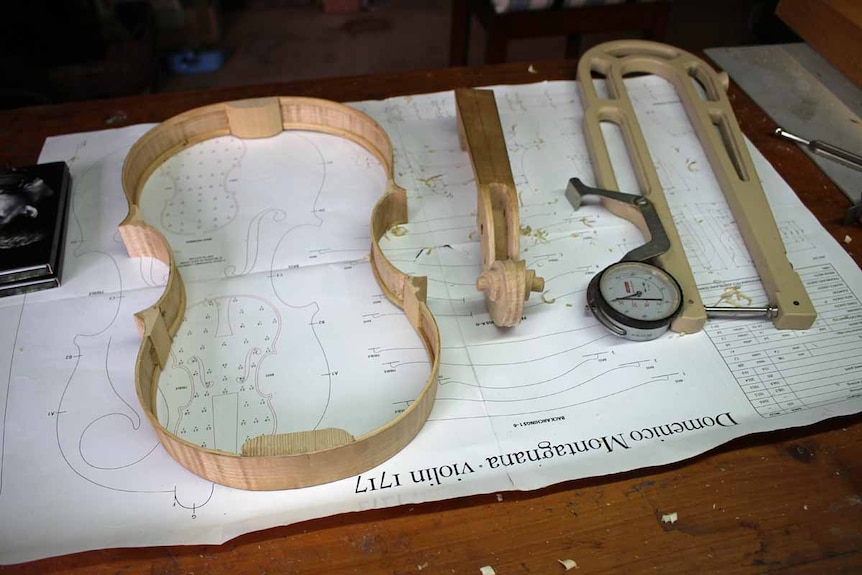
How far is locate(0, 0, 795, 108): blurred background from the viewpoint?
1.61m

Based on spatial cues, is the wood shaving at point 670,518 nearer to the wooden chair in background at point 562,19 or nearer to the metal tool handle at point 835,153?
the metal tool handle at point 835,153

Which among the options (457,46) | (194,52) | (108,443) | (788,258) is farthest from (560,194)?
(194,52)

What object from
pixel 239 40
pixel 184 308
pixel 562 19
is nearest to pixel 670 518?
pixel 184 308

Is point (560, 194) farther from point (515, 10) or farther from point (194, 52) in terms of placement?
point (194, 52)

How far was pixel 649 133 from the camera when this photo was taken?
111 centimetres

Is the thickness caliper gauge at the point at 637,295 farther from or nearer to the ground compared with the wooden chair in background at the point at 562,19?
farther from the ground

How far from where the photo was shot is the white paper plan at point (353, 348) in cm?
72

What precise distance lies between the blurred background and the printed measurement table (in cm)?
118

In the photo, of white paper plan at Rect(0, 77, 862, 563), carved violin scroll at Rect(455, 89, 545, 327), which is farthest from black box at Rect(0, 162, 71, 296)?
carved violin scroll at Rect(455, 89, 545, 327)

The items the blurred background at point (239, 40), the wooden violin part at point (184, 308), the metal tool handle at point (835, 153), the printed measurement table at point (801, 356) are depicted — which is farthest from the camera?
the blurred background at point (239, 40)

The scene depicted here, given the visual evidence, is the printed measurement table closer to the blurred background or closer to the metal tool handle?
the metal tool handle

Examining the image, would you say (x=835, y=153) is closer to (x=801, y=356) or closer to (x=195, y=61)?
(x=801, y=356)

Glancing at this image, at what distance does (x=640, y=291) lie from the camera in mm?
855

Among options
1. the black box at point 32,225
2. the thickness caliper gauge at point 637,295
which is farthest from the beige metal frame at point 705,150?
the black box at point 32,225
